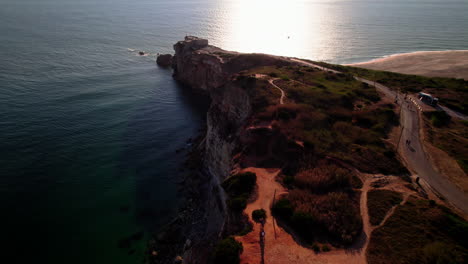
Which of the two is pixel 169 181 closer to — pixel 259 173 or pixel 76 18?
pixel 259 173

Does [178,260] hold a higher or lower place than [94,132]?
lower

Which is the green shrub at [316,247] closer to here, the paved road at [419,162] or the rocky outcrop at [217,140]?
the rocky outcrop at [217,140]

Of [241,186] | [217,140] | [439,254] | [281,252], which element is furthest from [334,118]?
[281,252]

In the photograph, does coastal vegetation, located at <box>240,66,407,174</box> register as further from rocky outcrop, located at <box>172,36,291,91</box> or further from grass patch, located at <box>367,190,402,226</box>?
rocky outcrop, located at <box>172,36,291,91</box>

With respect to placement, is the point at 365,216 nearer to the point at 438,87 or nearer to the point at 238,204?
the point at 238,204

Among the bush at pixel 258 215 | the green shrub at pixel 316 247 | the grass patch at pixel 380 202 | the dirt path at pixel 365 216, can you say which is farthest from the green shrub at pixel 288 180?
the green shrub at pixel 316 247

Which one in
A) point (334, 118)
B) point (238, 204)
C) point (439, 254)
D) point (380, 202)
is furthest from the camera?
point (334, 118)
